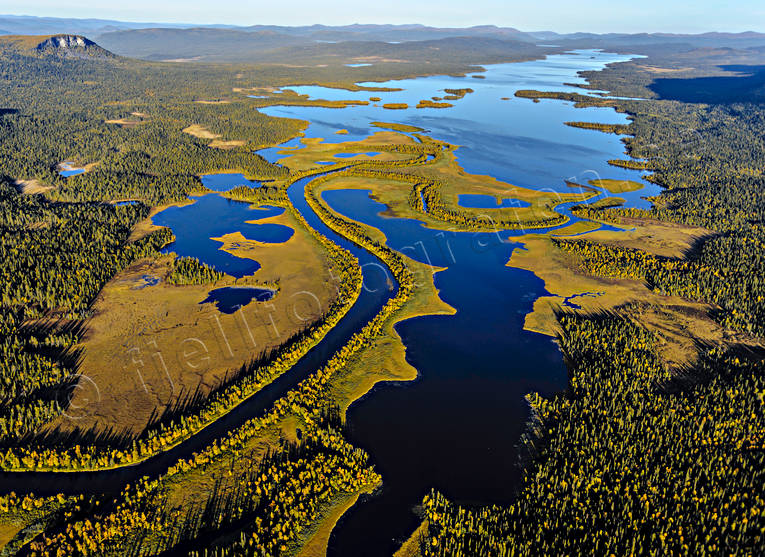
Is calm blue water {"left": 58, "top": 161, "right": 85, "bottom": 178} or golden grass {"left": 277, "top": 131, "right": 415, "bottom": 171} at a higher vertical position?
golden grass {"left": 277, "top": 131, "right": 415, "bottom": 171}

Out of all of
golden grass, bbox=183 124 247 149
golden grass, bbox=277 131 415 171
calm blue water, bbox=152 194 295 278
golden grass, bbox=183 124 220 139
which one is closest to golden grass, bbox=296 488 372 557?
calm blue water, bbox=152 194 295 278

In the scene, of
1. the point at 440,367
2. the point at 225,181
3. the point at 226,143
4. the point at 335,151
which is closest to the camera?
the point at 440,367

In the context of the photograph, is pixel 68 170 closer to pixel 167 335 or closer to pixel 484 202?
pixel 167 335

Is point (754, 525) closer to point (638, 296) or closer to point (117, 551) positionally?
point (638, 296)

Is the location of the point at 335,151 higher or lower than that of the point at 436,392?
higher

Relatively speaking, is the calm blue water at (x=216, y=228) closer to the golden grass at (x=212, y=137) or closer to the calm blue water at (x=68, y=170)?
the calm blue water at (x=68, y=170)

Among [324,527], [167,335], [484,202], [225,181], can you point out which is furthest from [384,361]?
[225,181]

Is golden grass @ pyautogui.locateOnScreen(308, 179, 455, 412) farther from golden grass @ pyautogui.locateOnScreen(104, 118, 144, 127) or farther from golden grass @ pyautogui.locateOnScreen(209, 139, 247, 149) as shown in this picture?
golden grass @ pyautogui.locateOnScreen(104, 118, 144, 127)
